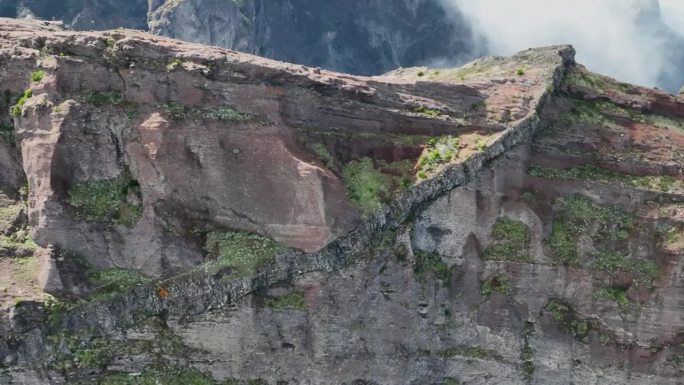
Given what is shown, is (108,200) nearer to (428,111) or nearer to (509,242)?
(428,111)

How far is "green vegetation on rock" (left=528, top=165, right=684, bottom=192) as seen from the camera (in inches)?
1049

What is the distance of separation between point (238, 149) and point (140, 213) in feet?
12.7

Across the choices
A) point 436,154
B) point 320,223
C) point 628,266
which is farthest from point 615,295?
point 320,223

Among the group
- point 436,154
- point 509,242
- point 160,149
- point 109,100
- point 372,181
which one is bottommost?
point 509,242

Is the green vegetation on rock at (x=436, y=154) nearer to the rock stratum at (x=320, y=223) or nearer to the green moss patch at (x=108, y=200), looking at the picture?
the rock stratum at (x=320, y=223)

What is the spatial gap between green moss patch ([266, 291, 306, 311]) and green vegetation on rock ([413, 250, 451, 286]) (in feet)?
14.5

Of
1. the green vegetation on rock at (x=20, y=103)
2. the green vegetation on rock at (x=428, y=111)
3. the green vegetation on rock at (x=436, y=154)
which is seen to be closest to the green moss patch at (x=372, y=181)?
the green vegetation on rock at (x=436, y=154)

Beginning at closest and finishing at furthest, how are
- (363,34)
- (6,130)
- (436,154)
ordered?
(6,130) → (436,154) → (363,34)

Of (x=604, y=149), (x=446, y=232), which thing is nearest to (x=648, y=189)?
(x=604, y=149)

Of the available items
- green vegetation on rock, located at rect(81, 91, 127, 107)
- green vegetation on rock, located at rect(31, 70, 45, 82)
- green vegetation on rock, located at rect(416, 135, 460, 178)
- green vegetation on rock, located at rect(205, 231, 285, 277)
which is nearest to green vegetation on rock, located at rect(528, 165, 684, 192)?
green vegetation on rock, located at rect(416, 135, 460, 178)

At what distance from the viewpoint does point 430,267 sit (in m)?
26.2

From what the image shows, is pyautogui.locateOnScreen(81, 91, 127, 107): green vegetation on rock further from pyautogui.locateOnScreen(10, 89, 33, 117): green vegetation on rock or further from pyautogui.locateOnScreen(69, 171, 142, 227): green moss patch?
pyautogui.locateOnScreen(69, 171, 142, 227): green moss patch

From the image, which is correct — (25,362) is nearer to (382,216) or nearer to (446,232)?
(382,216)

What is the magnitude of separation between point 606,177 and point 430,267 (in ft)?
25.0
